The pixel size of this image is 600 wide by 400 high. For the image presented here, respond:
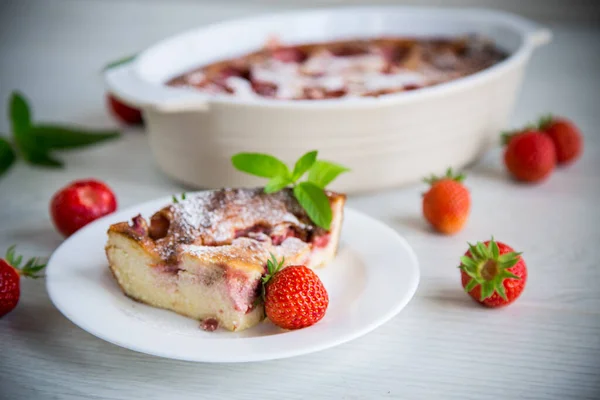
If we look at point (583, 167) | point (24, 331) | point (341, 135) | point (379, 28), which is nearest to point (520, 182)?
point (583, 167)

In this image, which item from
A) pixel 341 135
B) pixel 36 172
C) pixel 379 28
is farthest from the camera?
pixel 379 28

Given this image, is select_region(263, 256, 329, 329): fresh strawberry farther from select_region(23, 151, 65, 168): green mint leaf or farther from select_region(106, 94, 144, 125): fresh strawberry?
select_region(106, 94, 144, 125): fresh strawberry

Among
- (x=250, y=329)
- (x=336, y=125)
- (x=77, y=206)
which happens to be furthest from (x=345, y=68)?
(x=250, y=329)

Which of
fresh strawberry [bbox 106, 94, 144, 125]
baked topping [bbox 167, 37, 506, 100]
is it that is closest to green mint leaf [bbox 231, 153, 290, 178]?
baked topping [bbox 167, 37, 506, 100]

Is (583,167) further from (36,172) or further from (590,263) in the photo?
(36,172)

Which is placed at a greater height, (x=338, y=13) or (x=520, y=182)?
(x=338, y=13)

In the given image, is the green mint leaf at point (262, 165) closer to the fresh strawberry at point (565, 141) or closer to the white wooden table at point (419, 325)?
the white wooden table at point (419, 325)

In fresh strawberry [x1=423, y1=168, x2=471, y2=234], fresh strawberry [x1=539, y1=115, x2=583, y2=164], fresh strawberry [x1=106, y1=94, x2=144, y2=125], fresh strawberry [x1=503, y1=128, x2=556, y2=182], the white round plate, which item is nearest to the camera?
the white round plate
